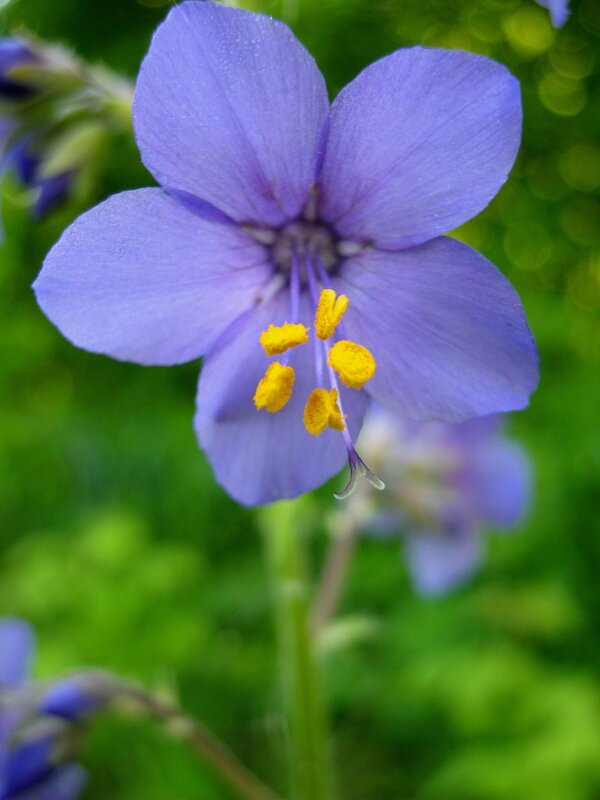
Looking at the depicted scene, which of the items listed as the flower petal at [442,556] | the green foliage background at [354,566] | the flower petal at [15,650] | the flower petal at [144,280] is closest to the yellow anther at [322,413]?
the flower petal at [144,280]

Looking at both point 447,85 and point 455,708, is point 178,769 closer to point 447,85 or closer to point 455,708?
point 455,708

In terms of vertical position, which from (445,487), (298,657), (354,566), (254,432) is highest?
(254,432)

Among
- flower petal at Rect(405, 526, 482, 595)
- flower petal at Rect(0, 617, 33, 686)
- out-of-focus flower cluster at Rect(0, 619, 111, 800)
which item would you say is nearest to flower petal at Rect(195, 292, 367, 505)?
out-of-focus flower cluster at Rect(0, 619, 111, 800)

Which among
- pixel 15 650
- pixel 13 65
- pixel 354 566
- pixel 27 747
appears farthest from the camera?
pixel 354 566

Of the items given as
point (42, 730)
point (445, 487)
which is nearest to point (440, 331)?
point (42, 730)

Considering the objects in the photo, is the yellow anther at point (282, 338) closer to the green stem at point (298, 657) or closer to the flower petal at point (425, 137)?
the flower petal at point (425, 137)

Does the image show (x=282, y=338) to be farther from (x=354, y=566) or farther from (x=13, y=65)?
(x=354, y=566)

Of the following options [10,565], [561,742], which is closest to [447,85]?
[561,742]
